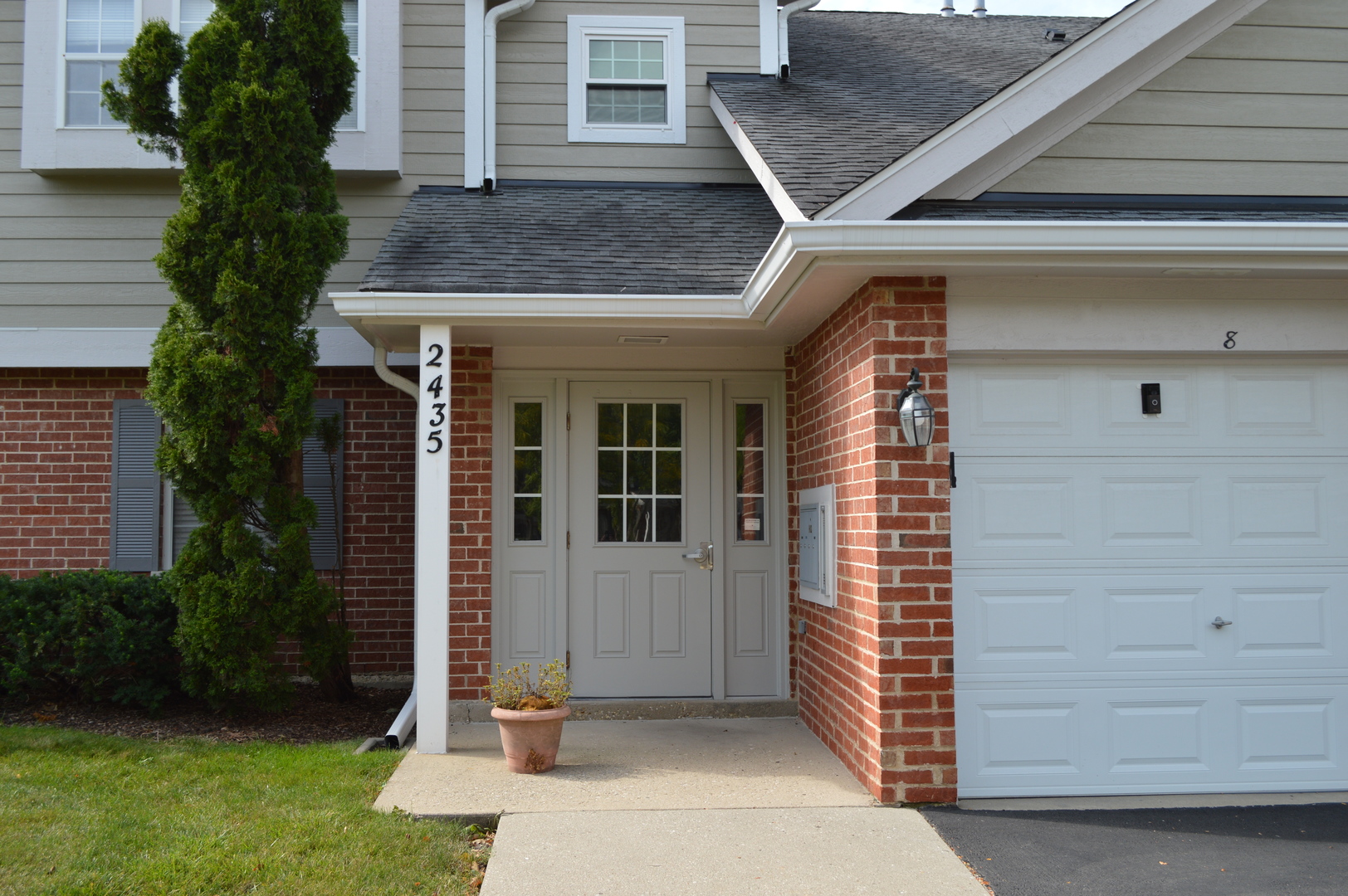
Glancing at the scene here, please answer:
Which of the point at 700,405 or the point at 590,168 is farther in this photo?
the point at 590,168

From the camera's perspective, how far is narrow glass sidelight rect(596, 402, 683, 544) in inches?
266

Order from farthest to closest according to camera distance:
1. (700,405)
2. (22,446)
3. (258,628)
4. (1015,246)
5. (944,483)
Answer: (22,446) < (700,405) < (258,628) < (944,483) < (1015,246)

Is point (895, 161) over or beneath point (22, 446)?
over

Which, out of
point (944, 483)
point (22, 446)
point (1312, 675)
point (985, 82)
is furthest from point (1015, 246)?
point (22, 446)

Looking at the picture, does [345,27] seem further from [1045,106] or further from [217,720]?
[1045,106]

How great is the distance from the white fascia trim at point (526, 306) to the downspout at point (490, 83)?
7.73ft

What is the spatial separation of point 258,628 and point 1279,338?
597 cm

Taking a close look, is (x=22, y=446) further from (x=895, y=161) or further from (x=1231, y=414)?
(x=1231, y=414)

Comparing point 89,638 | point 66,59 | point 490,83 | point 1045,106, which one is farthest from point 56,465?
point 1045,106

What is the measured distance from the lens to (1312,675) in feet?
16.2

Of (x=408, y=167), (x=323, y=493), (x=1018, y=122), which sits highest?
(x=408, y=167)

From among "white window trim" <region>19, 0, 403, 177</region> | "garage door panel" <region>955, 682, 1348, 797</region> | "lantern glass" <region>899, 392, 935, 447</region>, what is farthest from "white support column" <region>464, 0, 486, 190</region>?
"garage door panel" <region>955, 682, 1348, 797</region>

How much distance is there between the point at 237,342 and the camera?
6031 millimetres

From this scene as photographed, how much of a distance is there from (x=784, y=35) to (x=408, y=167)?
3167 millimetres
